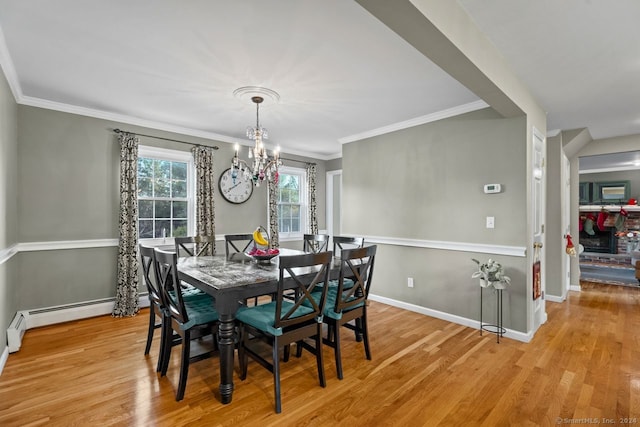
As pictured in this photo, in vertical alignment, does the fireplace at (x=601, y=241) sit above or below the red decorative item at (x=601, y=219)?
below

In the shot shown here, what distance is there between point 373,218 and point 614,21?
3.16 meters

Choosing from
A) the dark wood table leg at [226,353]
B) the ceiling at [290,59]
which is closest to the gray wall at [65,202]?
the ceiling at [290,59]

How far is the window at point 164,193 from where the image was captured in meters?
4.21

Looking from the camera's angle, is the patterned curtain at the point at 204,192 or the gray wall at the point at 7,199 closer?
the gray wall at the point at 7,199

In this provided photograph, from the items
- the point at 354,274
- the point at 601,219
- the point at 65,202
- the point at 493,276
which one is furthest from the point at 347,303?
the point at 601,219

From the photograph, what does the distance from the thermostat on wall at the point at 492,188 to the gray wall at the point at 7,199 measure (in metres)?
4.58

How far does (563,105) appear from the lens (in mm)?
3418

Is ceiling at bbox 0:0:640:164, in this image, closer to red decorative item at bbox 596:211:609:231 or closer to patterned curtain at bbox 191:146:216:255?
patterned curtain at bbox 191:146:216:255

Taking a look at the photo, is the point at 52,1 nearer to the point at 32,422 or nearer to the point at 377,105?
the point at 32,422

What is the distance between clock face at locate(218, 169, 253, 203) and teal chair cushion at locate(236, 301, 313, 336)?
2.81 m

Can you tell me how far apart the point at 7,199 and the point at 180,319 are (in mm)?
2160

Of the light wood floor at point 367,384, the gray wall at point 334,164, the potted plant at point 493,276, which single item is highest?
the gray wall at point 334,164

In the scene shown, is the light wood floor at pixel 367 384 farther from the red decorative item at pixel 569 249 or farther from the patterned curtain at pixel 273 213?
the patterned curtain at pixel 273 213

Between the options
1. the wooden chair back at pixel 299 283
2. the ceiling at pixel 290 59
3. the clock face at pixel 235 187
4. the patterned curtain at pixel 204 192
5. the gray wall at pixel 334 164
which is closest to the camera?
the ceiling at pixel 290 59
